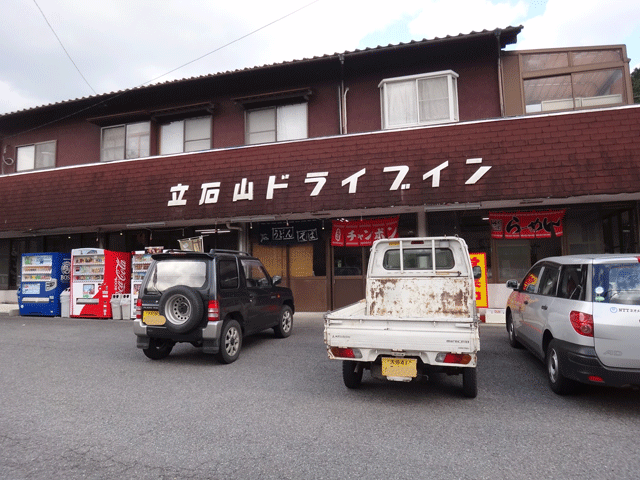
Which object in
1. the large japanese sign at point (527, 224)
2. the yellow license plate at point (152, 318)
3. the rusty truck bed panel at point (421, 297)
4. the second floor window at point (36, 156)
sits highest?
the second floor window at point (36, 156)

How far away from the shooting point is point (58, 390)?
512 cm

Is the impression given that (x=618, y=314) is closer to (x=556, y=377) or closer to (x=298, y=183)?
(x=556, y=377)

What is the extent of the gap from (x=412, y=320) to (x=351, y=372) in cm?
111

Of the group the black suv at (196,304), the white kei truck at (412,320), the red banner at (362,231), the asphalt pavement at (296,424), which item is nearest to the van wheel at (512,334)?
the asphalt pavement at (296,424)

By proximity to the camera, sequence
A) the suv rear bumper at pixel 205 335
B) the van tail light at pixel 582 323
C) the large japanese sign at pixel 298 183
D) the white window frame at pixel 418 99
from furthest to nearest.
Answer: the white window frame at pixel 418 99 → the large japanese sign at pixel 298 183 → the suv rear bumper at pixel 205 335 → the van tail light at pixel 582 323

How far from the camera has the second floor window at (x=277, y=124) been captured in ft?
41.4

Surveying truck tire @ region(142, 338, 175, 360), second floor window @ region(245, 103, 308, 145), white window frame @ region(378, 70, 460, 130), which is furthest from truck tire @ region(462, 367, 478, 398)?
second floor window @ region(245, 103, 308, 145)

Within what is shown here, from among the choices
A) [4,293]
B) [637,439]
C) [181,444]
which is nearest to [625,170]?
[637,439]

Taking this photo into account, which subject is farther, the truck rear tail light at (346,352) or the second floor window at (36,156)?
the second floor window at (36,156)

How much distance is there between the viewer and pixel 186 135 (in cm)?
Answer: 1367

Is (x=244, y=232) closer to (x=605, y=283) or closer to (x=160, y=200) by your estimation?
(x=160, y=200)

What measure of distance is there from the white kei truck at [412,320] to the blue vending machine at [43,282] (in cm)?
1150

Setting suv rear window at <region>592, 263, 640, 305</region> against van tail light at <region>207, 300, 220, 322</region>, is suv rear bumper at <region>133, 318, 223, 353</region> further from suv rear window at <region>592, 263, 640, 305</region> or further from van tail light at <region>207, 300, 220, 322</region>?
suv rear window at <region>592, 263, 640, 305</region>

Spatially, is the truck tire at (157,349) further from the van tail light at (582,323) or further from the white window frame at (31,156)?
the white window frame at (31,156)
